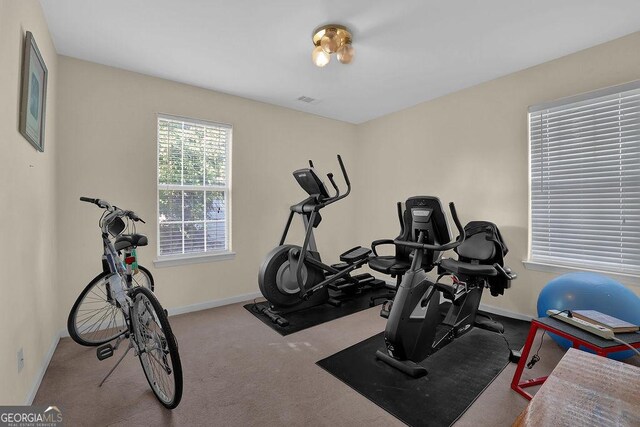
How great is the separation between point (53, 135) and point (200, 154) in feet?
4.35

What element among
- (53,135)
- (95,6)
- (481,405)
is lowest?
(481,405)

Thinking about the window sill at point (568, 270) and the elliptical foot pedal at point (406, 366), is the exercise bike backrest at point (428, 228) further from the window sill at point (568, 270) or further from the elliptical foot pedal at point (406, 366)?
the window sill at point (568, 270)

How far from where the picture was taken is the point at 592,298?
2.22 metres

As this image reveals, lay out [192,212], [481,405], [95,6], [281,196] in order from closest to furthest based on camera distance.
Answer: [481,405] → [95,6] → [192,212] → [281,196]

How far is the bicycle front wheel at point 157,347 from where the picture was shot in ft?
5.21

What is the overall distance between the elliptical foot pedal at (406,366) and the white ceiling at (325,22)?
2595 mm

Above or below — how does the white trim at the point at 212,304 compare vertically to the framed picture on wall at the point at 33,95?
below

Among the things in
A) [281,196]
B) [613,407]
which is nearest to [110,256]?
[281,196]

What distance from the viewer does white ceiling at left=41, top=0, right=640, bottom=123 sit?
2.14m

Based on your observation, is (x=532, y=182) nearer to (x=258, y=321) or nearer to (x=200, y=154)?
(x=258, y=321)

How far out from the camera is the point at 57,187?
8.96 ft

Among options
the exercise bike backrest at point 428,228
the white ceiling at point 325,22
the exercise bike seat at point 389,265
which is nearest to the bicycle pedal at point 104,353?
the exercise bike backrest at point 428,228

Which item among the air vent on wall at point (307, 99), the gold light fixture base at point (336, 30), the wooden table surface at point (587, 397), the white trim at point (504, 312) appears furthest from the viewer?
the air vent on wall at point (307, 99)

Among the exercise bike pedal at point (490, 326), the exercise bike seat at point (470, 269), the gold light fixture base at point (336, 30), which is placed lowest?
the exercise bike pedal at point (490, 326)
